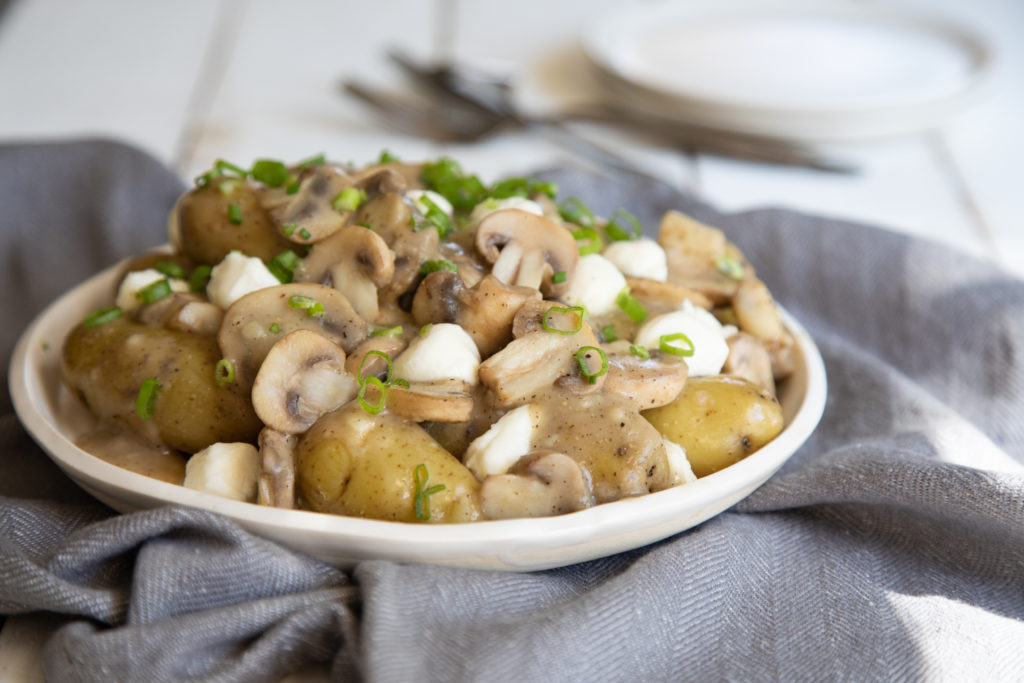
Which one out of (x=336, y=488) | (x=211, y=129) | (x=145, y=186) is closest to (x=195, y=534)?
(x=336, y=488)

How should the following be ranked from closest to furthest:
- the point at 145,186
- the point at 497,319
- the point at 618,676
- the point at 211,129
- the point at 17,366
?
the point at 618,676 → the point at 497,319 → the point at 17,366 → the point at 145,186 → the point at 211,129

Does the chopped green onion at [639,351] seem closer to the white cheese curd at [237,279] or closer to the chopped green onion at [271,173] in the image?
the white cheese curd at [237,279]

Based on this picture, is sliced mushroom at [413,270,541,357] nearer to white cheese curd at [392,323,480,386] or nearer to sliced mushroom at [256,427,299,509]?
white cheese curd at [392,323,480,386]

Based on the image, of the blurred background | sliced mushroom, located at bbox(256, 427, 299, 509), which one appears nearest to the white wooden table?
the blurred background

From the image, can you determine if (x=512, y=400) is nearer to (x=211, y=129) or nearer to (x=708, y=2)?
(x=211, y=129)

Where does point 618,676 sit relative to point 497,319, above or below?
below

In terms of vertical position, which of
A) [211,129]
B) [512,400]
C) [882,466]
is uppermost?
[512,400]

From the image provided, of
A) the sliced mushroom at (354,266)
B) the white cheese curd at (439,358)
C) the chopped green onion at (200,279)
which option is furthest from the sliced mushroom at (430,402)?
the chopped green onion at (200,279)

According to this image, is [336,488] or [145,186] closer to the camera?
[336,488]
